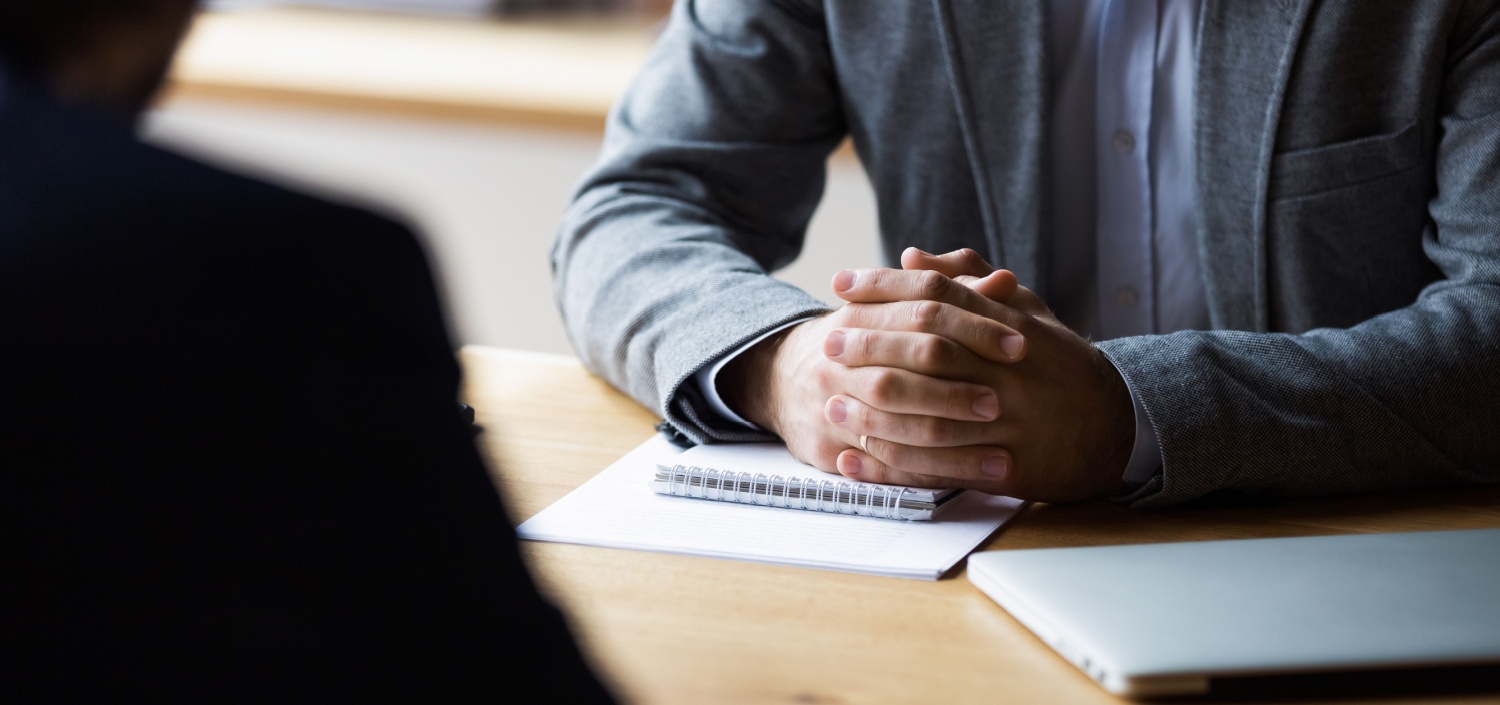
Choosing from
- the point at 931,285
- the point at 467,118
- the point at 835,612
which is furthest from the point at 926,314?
the point at 467,118

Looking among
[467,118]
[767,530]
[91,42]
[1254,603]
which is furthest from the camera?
[467,118]

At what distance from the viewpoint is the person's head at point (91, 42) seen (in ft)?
1.24

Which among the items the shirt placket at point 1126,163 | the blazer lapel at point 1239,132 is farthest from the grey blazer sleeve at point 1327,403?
the shirt placket at point 1126,163

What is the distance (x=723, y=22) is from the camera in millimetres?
1337

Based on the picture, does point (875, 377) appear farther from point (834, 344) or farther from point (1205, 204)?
point (1205, 204)

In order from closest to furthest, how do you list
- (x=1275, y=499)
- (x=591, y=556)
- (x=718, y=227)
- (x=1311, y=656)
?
(x=1311, y=656), (x=591, y=556), (x=1275, y=499), (x=718, y=227)

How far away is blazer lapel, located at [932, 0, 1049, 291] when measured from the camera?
4.11ft

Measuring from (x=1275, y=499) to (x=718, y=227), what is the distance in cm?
55

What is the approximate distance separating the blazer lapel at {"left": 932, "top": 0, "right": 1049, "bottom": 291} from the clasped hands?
0.35 meters

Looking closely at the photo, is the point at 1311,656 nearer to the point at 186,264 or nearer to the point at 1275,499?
the point at 1275,499

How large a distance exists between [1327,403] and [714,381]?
429mm

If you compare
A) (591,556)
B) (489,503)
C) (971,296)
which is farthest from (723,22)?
(489,503)

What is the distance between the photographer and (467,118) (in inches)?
105

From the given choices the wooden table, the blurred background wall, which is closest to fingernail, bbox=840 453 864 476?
the wooden table
